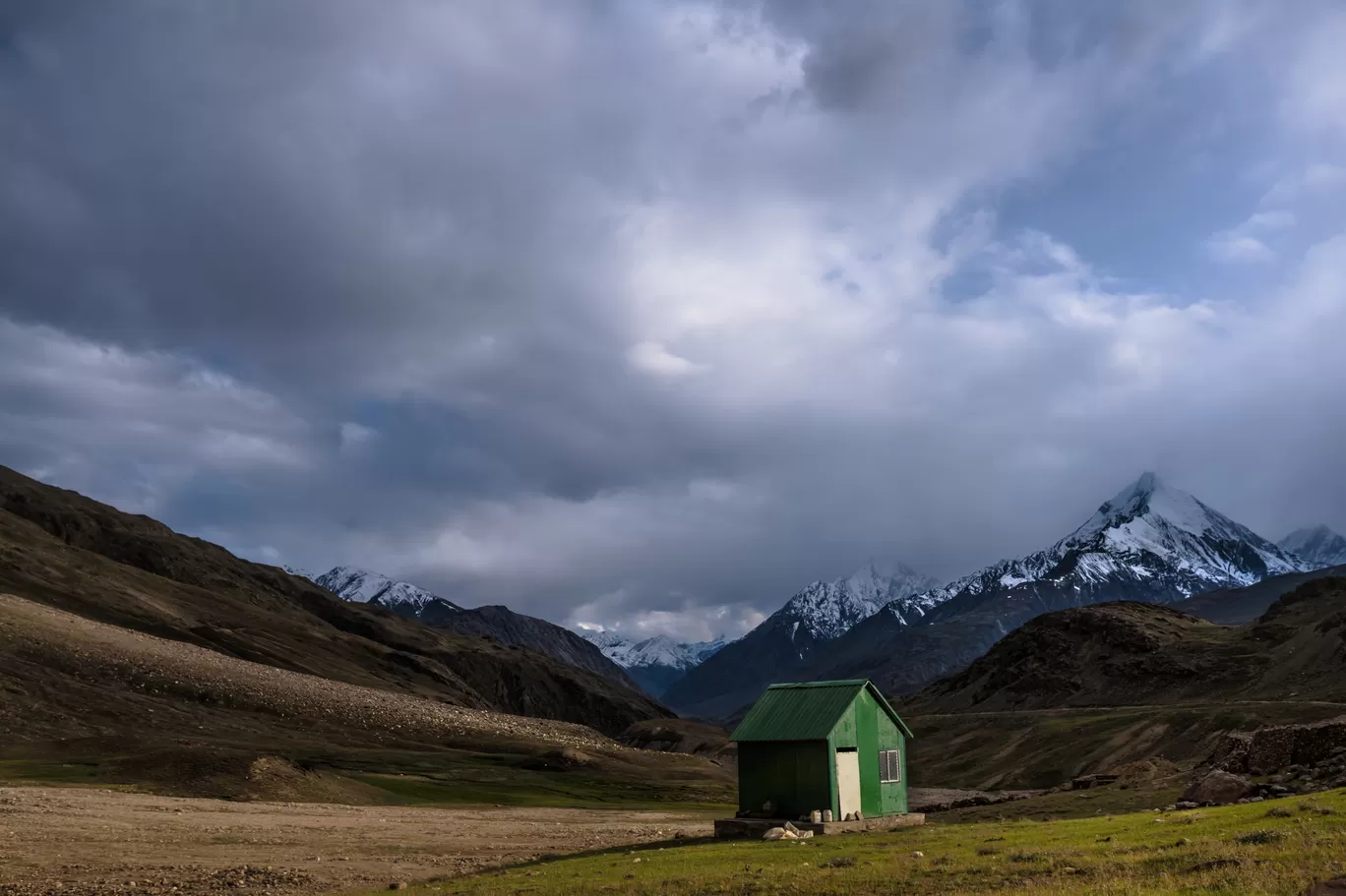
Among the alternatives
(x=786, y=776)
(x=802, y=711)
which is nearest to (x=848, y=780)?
(x=786, y=776)

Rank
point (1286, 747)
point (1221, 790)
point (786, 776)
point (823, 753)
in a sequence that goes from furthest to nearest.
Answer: point (786, 776) → point (823, 753) → point (1286, 747) → point (1221, 790)

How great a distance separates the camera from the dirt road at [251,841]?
33562mm

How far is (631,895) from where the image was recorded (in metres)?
25.7

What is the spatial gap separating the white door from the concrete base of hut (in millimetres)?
852

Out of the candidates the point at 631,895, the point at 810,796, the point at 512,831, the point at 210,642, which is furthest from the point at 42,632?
the point at 631,895

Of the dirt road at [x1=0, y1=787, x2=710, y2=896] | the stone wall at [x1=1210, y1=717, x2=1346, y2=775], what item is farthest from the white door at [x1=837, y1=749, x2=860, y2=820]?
the stone wall at [x1=1210, y1=717, x2=1346, y2=775]

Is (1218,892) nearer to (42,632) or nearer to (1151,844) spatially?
(1151,844)

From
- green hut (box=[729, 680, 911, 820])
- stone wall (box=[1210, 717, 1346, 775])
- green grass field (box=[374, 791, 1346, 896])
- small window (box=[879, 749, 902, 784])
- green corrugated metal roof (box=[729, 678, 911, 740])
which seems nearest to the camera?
green grass field (box=[374, 791, 1346, 896])

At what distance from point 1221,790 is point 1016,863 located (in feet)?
63.1

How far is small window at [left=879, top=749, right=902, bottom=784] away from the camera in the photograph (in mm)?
48728

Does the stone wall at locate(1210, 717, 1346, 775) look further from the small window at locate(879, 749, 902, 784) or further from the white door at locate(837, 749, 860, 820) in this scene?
the white door at locate(837, 749, 860, 820)

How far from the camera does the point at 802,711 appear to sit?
48.0m

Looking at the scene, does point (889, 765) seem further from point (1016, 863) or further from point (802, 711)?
point (1016, 863)

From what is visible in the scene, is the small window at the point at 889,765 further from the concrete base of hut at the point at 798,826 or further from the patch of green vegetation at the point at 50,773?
the patch of green vegetation at the point at 50,773
